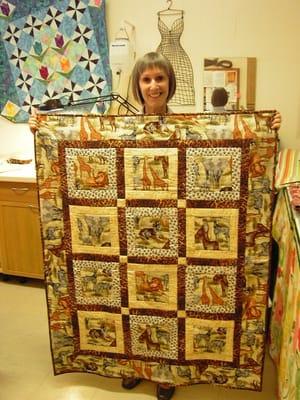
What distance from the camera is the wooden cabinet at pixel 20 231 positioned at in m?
2.55

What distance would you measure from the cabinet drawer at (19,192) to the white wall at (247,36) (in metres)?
1.18

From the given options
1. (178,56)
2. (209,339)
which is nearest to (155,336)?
(209,339)

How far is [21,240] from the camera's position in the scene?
2645 millimetres

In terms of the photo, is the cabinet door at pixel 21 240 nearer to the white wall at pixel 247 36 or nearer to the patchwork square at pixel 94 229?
the patchwork square at pixel 94 229

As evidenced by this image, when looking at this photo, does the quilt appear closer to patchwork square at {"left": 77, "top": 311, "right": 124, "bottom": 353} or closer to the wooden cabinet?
patchwork square at {"left": 77, "top": 311, "right": 124, "bottom": 353}

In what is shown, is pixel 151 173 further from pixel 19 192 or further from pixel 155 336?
pixel 19 192

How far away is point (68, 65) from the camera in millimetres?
2744

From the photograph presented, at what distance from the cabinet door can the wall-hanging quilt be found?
2.66ft

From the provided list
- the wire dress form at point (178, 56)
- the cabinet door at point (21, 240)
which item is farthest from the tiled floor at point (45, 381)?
the wire dress form at point (178, 56)

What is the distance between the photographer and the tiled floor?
175cm

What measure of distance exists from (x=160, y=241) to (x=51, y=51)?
188 cm

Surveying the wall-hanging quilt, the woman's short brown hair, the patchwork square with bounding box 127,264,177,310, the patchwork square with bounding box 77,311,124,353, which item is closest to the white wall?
the wall-hanging quilt

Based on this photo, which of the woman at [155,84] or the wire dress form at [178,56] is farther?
the wire dress form at [178,56]

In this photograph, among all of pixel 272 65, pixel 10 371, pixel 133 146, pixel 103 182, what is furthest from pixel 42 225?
pixel 272 65
